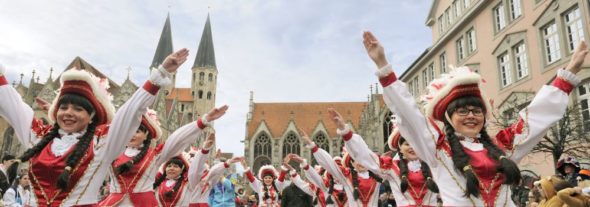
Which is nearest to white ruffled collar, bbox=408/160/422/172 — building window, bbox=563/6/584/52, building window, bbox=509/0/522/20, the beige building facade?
the beige building facade

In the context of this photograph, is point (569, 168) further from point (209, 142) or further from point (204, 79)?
point (204, 79)

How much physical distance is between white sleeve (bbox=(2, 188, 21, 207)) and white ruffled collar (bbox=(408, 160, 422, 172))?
9881 mm

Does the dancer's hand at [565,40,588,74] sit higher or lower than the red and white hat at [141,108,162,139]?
higher

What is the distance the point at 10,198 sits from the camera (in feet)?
32.6

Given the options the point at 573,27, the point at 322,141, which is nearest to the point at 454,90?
the point at 573,27

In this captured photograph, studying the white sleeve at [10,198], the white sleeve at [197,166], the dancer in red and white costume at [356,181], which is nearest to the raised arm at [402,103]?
the dancer in red and white costume at [356,181]

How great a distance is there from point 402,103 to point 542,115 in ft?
4.35

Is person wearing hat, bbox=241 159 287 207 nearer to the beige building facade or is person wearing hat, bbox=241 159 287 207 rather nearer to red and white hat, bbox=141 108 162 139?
red and white hat, bbox=141 108 162 139

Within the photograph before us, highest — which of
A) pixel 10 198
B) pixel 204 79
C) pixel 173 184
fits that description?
pixel 204 79

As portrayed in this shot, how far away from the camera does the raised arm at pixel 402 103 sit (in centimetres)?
294

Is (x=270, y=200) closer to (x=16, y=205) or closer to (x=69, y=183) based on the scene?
(x=16, y=205)

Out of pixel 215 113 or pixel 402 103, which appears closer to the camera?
pixel 402 103

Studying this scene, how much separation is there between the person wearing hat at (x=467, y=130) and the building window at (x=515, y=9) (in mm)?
18943

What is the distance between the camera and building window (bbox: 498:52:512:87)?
20.3 m
